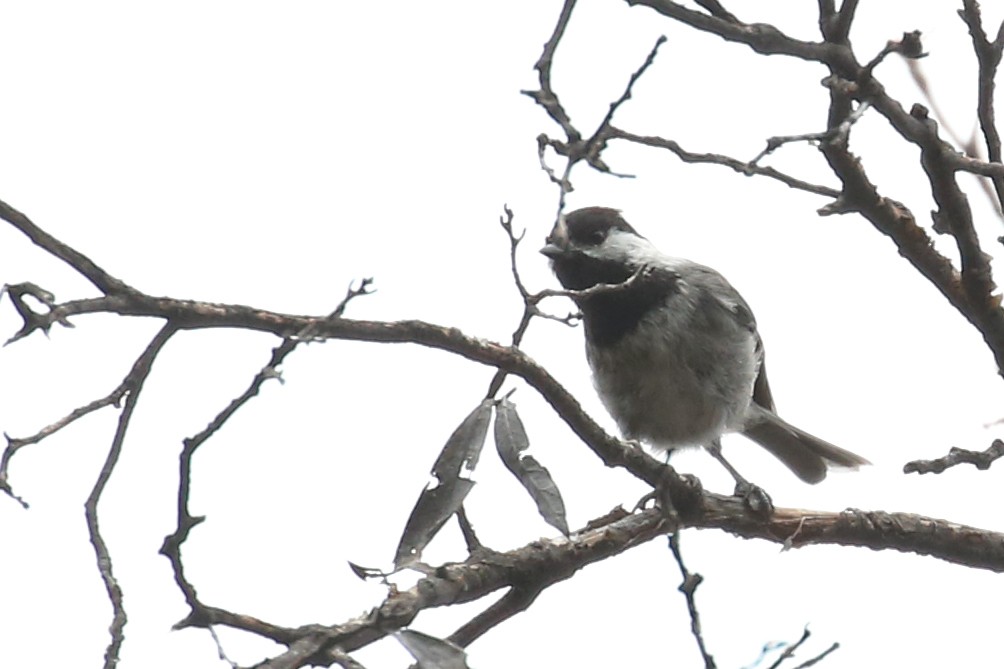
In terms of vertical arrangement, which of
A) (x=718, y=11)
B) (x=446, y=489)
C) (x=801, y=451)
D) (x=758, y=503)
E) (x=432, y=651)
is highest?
(x=801, y=451)

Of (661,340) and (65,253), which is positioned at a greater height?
(661,340)

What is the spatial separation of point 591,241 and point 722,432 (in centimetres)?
79

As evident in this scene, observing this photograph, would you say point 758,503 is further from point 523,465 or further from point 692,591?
point 692,591

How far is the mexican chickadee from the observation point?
3914 mm

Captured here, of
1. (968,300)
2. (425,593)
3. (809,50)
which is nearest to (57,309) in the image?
(425,593)

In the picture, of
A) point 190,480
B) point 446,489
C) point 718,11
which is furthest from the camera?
point 446,489

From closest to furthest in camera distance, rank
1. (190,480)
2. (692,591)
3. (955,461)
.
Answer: (190,480)
(692,591)
(955,461)

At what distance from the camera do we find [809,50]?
6.92 ft

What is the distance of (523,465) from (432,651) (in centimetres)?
56

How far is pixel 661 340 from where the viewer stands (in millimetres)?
3885

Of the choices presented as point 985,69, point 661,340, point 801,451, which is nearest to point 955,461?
point 985,69

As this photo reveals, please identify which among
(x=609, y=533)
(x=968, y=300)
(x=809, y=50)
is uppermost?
(x=809, y=50)

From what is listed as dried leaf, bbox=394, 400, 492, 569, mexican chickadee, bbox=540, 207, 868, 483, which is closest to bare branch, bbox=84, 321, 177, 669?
dried leaf, bbox=394, 400, 492, 569

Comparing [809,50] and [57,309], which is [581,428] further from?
[57,309]
